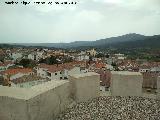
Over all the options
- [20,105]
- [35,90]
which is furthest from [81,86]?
[20,105]

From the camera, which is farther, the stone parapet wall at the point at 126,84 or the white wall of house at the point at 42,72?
the white wall of house at the point at 42,72

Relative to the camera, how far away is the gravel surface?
21.7 feet

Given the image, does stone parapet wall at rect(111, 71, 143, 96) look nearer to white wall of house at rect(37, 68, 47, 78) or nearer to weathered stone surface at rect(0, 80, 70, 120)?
weathered stone surface at rect(0, 80, 70, 120)

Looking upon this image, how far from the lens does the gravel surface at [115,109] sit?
6.62 m

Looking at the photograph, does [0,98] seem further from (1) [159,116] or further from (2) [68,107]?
(1) [159,116]

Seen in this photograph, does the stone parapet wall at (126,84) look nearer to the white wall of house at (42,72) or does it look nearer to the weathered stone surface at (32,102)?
the weathered stone surface at (32,102)

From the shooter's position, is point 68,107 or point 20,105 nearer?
point 20,105

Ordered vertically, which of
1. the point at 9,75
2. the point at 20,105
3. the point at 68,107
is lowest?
the point at 9,75

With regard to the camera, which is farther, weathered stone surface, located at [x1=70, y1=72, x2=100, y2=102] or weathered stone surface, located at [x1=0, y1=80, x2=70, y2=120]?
weathered stone surface, located at [x1=70, y1=72, x2=100, y2=102]

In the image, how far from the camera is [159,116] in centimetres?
659

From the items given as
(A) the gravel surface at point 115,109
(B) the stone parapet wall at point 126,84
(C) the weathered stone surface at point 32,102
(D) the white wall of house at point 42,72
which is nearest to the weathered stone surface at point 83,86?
(A) the gravel surface at point 115,109

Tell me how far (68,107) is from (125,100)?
5.57 feet

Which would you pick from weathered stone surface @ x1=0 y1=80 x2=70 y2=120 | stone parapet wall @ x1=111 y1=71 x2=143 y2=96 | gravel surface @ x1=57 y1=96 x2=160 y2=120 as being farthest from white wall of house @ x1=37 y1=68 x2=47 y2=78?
weathered stone surface @ x1=0 y1=80 x2=70 y2=120

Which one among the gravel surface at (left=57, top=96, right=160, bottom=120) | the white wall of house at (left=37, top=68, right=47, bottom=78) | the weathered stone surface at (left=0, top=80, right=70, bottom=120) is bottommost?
the white wall of house at (left=37, top=68, right=47, bottom=78)
